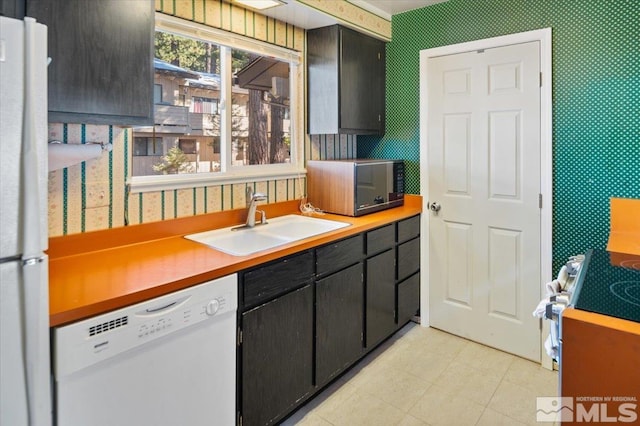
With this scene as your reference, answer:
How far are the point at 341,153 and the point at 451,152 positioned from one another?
875mm

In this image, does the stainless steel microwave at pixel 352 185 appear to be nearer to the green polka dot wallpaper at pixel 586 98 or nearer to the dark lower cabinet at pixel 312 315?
the dark lower cabinet at pixel 312 315

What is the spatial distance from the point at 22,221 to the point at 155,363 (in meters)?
0.68

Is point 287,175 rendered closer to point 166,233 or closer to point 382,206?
point 382,206

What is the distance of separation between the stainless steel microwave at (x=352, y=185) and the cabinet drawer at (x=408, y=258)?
1.07 ft

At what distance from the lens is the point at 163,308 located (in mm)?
1396

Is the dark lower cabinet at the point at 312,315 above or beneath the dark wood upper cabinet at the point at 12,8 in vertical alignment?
beneath

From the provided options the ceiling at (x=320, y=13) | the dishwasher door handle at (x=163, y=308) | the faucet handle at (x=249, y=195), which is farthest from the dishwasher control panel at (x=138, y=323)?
the ceiling at (x=320, y=13)

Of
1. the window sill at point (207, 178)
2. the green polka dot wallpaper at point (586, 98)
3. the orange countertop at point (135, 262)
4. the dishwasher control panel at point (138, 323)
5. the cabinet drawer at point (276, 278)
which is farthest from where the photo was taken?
the green polka dot wallpaper at point (586, 98)

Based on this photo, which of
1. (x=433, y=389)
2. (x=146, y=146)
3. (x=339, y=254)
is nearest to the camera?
(x=146, y=146)

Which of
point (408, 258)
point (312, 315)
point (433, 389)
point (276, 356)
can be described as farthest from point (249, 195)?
point (433, 389)

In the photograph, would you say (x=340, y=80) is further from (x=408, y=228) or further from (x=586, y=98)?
(x=586, y=98)

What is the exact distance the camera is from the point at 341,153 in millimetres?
3301

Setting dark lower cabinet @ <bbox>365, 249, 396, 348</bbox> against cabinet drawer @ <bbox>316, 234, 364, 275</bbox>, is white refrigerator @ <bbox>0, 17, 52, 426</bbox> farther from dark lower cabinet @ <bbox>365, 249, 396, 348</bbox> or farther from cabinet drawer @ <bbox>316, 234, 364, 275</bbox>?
dark lower cabinet @ <bbox>365, 249, 396, 348</bbox>

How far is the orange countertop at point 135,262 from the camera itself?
1.26 m
